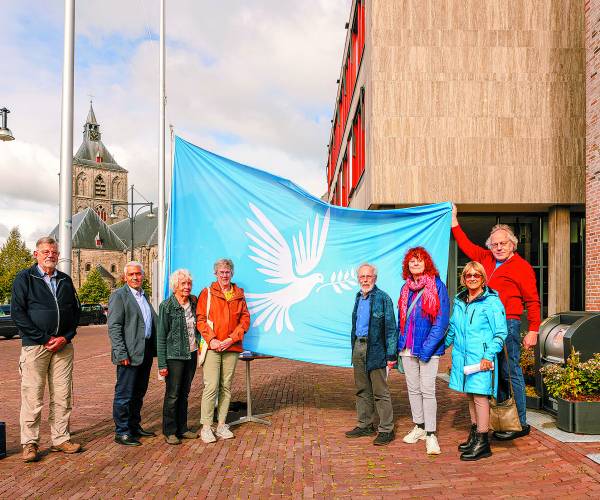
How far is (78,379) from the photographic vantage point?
11734 millimetres

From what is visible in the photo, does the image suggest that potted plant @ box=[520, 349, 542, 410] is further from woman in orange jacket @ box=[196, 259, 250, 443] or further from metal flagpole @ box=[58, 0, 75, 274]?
metal flagpole @ box=[58, 0, 75, 274]

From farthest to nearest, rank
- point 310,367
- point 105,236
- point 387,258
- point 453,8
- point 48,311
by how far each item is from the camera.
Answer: point 105,236, point 453,8, point 310,367, point 387,258, point 48,311

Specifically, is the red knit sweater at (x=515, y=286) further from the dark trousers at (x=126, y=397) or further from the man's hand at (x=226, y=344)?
the dark trousers at (x=126, y=397)

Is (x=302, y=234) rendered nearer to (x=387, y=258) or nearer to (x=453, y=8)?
(x=387, y=258)

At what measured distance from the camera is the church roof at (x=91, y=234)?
91.0 meters

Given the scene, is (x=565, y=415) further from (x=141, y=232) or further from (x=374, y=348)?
(x=141, y=232)

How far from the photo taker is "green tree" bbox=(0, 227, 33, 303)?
200 ft

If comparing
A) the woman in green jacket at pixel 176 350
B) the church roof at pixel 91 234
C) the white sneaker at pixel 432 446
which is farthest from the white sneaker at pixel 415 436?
the church roof at pixel 91 234

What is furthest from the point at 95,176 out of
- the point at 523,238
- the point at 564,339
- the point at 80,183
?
the point at 564,339

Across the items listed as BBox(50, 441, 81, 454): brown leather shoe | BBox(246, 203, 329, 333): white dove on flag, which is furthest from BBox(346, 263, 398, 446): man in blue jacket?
BBox(50, 441, 81, 454): brown leather shoe

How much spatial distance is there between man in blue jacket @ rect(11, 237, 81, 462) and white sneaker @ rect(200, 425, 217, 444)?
127 cm

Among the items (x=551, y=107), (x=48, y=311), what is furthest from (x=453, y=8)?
(x=48, y=311)

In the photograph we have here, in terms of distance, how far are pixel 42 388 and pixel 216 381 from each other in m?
1.76

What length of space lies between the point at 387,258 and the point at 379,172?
35.3 feet
